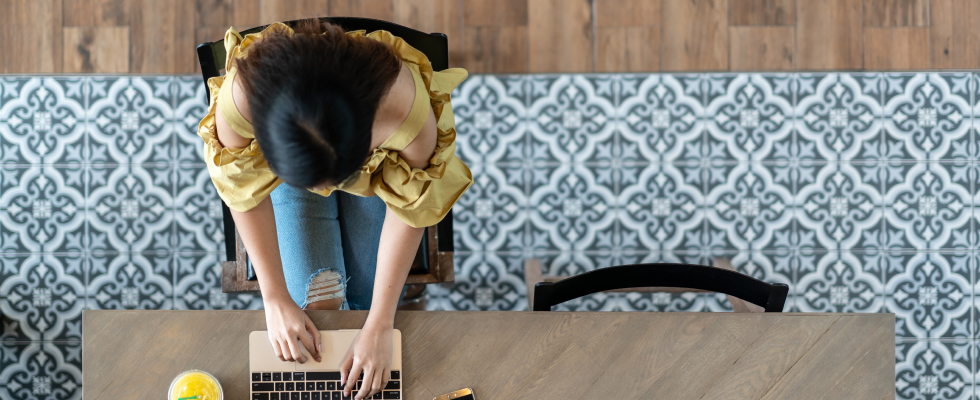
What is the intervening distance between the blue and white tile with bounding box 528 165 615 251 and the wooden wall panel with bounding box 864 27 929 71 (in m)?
0.74

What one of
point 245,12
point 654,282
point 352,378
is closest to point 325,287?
point 352,378

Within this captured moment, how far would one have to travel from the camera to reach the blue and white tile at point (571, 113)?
137cm

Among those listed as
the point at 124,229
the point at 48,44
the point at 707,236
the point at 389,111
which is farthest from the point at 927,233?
the point at 48,44

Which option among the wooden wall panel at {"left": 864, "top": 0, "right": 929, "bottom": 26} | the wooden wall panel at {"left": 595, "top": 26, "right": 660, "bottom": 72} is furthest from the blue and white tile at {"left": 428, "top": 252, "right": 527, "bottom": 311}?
the wooden wall panel at {"left": 864, "top": 0, "right": 929, "bottom": 26}

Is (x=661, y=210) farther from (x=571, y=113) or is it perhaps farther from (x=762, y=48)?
(x=762, y=48)

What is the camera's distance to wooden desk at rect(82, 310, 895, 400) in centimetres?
78

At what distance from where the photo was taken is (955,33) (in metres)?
1.39

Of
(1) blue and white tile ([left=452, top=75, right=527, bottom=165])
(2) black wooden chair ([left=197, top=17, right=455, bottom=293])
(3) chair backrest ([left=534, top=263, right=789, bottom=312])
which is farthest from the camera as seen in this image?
(1) blue and white tile ([left=452, top=75, right=527, bottom=165])

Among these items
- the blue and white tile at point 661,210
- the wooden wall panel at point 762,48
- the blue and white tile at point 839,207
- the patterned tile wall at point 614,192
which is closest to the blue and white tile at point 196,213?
the patterned tile wall at point 614,192

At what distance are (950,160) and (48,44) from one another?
7.49ft

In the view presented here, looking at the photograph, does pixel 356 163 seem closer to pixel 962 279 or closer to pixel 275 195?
pixel 275 195

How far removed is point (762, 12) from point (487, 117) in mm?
749

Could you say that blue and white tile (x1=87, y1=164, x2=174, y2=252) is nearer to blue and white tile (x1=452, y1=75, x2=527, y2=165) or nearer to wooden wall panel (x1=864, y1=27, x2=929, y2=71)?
blue and white tile (x1=452, y1=75, x2=527, y2=165)

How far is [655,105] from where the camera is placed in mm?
1369
